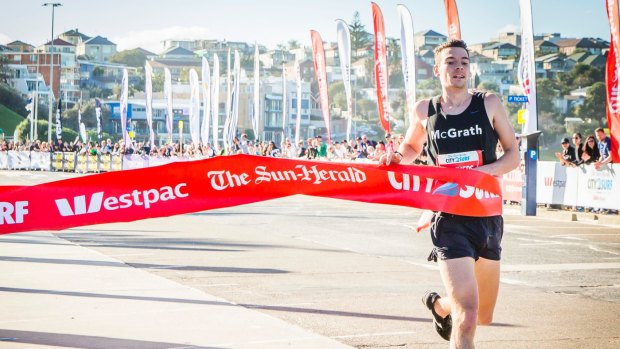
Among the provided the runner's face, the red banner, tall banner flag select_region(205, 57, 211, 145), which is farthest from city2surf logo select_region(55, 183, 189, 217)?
tall banner flag select_region(205, 57, 211, 145)

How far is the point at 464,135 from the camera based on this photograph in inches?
238

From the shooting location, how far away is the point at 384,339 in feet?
25.4

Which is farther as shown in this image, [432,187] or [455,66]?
[432,187]

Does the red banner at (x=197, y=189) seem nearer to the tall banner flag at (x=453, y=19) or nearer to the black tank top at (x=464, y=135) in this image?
the black tank top at (x=464, y=135)

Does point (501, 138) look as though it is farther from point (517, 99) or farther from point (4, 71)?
point (4, 71)

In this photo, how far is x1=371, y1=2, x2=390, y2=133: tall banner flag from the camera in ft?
118

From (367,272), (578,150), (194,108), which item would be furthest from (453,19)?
(194,108)

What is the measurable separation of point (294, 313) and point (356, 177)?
2.92 m

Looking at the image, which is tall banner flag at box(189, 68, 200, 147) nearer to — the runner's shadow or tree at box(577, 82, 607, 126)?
the runner's shadow

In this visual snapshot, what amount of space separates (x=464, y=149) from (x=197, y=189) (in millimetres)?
1632

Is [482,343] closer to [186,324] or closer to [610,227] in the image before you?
[186,324]

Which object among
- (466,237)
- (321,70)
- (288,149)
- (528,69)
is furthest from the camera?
(321,70)

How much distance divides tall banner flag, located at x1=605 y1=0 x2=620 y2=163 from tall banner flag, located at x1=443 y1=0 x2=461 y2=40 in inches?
195

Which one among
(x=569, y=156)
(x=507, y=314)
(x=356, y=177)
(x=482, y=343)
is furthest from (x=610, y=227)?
(x=356, y=177)
